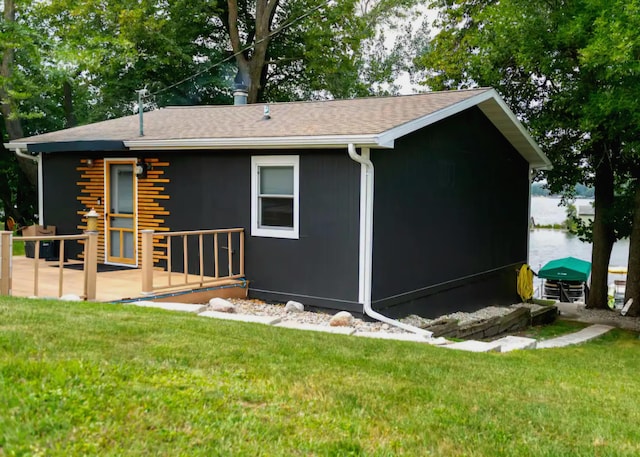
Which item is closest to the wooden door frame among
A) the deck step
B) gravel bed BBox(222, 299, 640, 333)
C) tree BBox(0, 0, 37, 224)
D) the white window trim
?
the white window trim

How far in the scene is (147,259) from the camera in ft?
27.0

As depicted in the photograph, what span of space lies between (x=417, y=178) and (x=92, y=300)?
492 cm

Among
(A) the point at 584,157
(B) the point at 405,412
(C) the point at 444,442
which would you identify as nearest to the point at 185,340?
(B) the point at 405,412

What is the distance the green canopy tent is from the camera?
2070 cm

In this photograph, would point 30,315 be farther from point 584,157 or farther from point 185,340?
→ point 584,157

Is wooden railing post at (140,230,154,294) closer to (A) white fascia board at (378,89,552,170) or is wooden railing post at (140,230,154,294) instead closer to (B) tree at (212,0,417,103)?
(A) white fascia board at (378,89,552,170)

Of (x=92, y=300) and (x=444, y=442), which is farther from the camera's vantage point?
(x=92, y=300)

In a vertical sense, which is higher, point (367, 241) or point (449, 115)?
point (449, 115)

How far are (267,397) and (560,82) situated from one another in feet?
39.9

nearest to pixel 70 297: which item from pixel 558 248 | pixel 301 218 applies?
pixel 301 218

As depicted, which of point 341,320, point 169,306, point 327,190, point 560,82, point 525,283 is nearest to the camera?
point 169,306

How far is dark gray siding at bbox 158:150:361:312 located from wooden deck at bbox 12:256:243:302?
0.73 m

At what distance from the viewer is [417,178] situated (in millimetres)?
9812

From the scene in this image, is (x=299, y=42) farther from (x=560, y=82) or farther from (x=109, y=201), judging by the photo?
(x=109, y=201)
